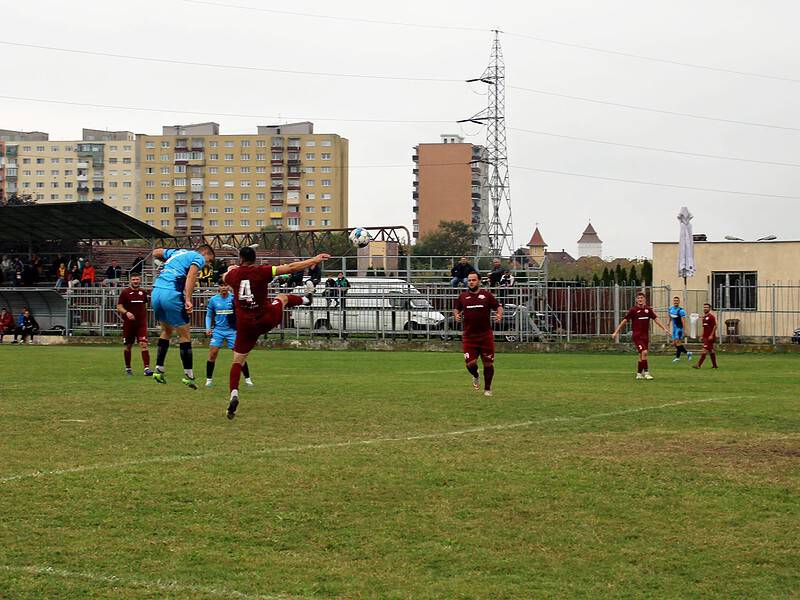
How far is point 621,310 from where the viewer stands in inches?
1591

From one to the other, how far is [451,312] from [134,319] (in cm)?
1983

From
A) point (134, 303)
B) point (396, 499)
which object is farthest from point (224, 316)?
point (396, 499)

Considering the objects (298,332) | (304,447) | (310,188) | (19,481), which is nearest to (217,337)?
(304,447)

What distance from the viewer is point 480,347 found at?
18844 mm

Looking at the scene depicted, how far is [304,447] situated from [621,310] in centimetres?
3033

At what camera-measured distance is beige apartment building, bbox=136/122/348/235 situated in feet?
579

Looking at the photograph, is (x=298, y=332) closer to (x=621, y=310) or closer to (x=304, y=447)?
(x=621, y=310)

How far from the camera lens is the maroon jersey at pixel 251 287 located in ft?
47.0

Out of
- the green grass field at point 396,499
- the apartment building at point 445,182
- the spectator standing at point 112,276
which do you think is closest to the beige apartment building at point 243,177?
the apartment building at point 445,182

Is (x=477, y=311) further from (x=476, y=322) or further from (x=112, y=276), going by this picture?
(x=112, y=276)

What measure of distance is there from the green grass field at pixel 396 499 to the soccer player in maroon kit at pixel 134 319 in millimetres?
5221

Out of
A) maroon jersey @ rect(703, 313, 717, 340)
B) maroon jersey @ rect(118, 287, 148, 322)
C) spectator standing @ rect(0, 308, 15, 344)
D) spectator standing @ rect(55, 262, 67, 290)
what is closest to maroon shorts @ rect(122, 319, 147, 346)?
maroon jersey @ rect(118, 287, 148, 322)

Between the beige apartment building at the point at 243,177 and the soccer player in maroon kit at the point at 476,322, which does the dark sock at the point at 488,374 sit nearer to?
the soccer player in maroon kit at the point at 476,322

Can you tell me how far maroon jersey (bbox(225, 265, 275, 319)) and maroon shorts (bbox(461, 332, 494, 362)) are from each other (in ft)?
16.9
